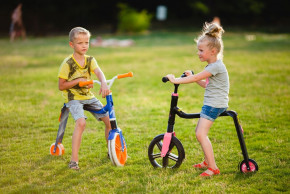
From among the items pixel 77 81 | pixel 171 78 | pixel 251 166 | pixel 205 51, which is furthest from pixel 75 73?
pixel 251 166

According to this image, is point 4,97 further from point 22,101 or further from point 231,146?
point 231,146

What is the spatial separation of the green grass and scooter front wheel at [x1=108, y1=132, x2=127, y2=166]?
0.32 ft

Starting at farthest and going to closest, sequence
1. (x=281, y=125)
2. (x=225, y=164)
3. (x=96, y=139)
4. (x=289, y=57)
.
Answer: (x=289, y=57) → (x=281, y=125) → (x=96, y=139) → (x=225, y=164)

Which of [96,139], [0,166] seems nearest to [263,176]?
[96,139]

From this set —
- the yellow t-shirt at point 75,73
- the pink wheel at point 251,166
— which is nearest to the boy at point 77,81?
the yellow t-shirt at point 75,73

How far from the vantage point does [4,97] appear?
8.26 m

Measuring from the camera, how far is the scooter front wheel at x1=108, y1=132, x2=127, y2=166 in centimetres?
431

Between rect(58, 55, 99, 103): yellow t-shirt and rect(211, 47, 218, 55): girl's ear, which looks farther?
rect(58, 55, 99, 103): yellow t-shirt

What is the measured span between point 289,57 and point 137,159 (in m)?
11.0

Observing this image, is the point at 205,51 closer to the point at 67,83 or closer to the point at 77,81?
the point at 77,81

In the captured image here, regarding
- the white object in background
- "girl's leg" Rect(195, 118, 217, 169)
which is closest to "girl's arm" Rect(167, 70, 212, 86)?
"girl's leg" Rect(195, 118, 217, 169)

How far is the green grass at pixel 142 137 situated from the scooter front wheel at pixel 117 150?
10 cm

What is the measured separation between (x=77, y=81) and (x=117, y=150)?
0.98m

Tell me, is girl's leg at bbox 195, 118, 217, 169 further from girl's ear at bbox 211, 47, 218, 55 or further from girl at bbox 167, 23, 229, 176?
girl's ear at bbox 211, 47, 218, 55
